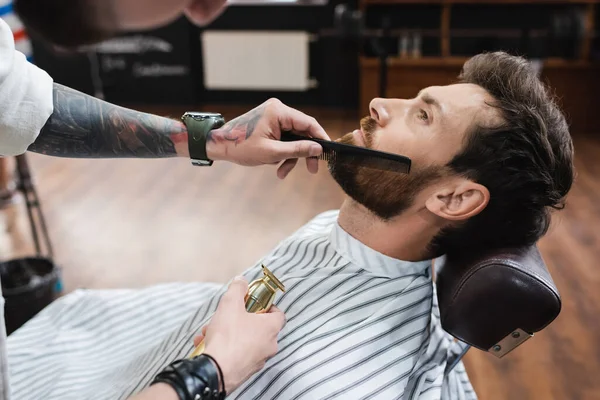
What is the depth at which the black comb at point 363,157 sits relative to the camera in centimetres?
133

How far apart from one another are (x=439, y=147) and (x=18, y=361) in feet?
3.90

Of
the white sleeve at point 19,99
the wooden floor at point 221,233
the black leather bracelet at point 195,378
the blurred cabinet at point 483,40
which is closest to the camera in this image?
the black leather bracelet at point 195,378

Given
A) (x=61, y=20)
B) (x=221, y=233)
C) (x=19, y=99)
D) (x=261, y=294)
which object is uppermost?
(x=61, y=20)

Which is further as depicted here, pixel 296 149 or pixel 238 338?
pixel 296 149

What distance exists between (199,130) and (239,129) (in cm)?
10

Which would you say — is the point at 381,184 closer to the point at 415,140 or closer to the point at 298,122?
the point at 415,140

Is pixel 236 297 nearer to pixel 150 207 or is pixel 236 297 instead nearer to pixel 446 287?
pixel 446 287

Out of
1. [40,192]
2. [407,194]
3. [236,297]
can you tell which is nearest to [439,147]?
[407,194]

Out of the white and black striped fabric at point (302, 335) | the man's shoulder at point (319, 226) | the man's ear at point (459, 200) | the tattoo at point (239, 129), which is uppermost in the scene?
the tattoo at point (239, 129)

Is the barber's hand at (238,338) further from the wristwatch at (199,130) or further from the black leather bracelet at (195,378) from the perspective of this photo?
the wristwatch at (199,130)

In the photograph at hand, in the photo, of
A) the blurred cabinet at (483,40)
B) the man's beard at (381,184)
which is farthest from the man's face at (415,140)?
the blurred cabinet at (483,40)

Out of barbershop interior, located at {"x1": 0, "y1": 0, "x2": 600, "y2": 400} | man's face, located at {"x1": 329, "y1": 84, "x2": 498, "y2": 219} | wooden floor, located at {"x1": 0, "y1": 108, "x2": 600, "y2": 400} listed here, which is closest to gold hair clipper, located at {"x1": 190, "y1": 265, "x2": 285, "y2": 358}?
barbershop interior, located at {"x1": 0, "y1": 0, "x2": 600, "y2": 400}

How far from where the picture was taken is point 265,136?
137cm

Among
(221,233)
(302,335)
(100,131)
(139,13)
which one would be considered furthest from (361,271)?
(221,233)
